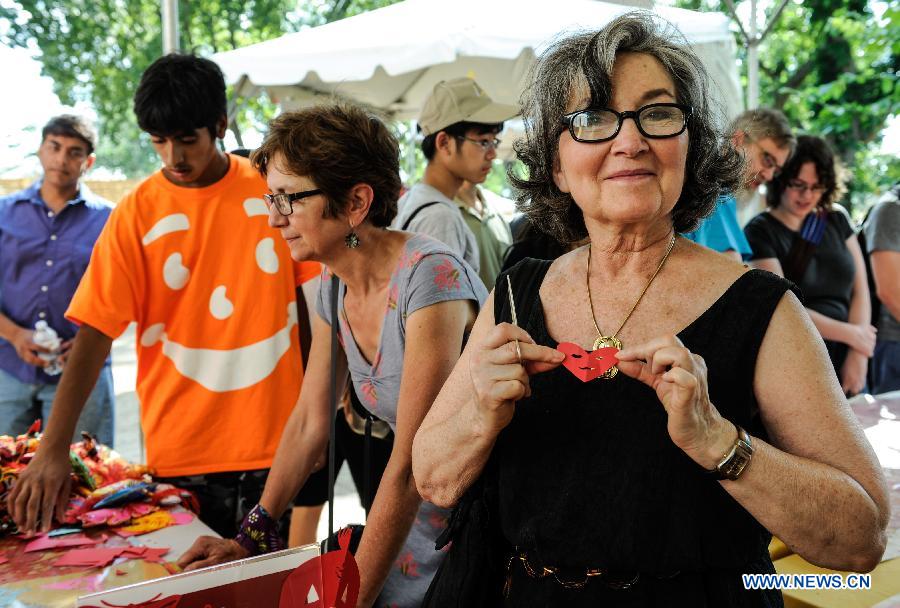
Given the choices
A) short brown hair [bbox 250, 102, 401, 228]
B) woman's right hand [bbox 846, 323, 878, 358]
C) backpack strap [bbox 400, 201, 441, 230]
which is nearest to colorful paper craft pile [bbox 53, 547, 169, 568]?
short brown hair [bbox 250, 102, 401, 228]

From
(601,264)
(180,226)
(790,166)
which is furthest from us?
(790,166)

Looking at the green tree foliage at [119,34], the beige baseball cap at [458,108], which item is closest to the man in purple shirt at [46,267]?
the beige baseball cap at [458,108]

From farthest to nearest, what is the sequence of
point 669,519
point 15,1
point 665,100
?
1. point 15,1
2. point 665,100
3. point 669,519

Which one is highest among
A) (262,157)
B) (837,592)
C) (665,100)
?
(665,100)

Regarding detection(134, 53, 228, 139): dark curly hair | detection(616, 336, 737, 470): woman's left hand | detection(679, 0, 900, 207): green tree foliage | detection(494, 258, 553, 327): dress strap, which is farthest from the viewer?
detection(679, 0, 900, 207): green tree foliage

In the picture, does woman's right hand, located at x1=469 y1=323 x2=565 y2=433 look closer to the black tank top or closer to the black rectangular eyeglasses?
the black tank top

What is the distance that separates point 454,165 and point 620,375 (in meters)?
2.43

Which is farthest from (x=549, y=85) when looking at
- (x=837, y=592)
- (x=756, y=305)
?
(x=837, y=592)

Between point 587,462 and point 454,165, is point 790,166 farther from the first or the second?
point 587,462

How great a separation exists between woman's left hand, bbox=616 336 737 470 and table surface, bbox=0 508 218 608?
1.38 m

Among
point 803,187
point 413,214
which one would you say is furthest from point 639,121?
point 803,187

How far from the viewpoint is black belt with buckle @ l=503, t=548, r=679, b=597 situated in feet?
4.31

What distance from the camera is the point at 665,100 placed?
1409 mm

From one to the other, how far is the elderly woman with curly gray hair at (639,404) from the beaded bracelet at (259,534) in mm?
729
